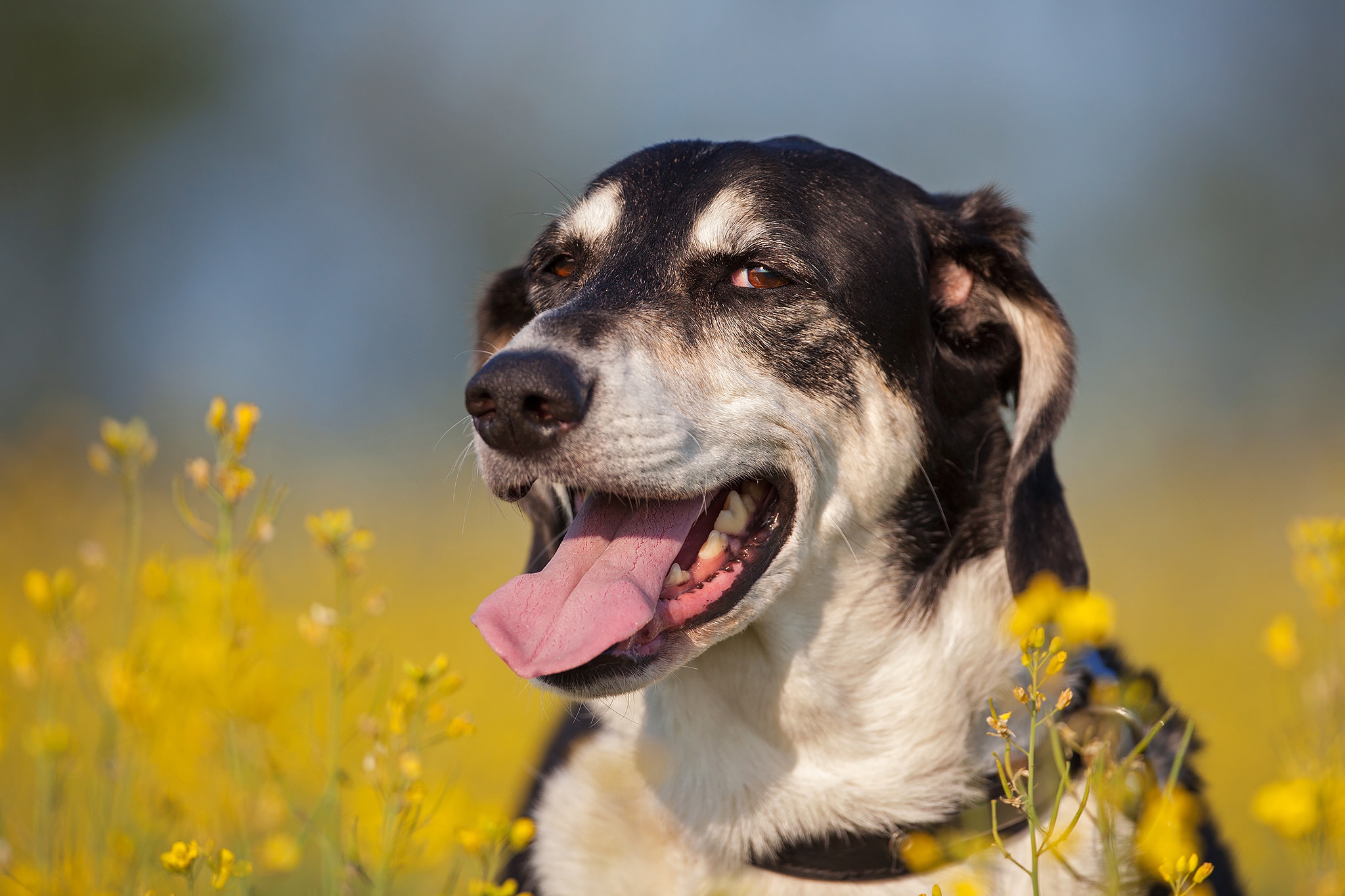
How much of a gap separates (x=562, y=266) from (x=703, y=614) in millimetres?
1241

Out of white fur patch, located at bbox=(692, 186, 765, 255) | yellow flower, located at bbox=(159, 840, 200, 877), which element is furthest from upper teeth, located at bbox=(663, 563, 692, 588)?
yellow flower, located at bbox=(159, 840, 200, 877)

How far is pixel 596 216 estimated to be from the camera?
298cm

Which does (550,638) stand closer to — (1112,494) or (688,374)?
(688,374)

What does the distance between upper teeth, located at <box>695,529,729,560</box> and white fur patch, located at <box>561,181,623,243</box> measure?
951mm

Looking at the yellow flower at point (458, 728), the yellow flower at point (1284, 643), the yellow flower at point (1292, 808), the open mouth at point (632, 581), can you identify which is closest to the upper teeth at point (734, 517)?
the open mouth at point (632, 581)

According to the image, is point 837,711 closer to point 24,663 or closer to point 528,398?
point 528,398

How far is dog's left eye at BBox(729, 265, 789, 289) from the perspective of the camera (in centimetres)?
275

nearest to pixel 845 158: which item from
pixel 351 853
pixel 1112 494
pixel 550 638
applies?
pixel 550 638

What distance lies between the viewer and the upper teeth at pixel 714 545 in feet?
8.21

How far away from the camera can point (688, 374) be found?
2.52m

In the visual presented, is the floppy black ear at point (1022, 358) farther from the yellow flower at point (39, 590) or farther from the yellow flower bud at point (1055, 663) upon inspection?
the yellow flower at point (39, 590)

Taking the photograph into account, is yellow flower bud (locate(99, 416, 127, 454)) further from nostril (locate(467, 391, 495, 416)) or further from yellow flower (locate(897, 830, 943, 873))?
yellow flower (locate(897, 830, 943, 873))

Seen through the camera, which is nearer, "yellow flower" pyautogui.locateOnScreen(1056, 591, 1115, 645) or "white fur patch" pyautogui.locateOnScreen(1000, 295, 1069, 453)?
"yellow flower" pyautogui.locateOnScreen(1056, 591, 1115, 645)

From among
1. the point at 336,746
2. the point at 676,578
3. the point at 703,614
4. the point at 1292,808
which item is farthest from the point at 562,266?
the point at 1292,808
